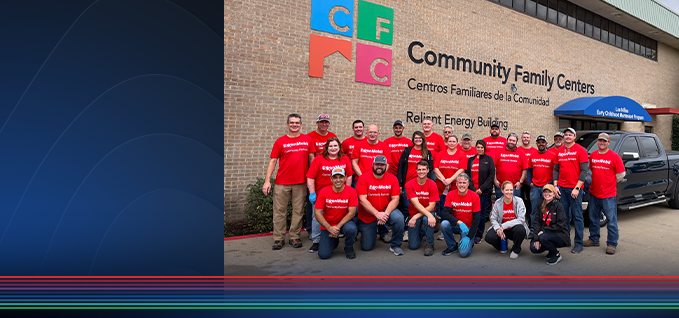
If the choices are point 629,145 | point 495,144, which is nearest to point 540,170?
point 495,144

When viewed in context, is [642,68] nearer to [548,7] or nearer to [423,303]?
[548,7]

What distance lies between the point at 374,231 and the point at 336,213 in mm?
727

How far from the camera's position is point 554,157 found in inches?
259

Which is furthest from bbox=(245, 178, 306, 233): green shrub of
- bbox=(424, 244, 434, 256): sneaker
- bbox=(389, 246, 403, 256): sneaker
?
bbox=(424, 244, 434, 256): sneaker

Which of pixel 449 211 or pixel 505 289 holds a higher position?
pixel 449 211

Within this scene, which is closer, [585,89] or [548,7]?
[548,7]

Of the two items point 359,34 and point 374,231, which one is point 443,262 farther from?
point 359,34

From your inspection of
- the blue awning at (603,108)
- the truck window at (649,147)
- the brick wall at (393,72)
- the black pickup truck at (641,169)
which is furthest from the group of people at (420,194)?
the blue awning at (603,108)

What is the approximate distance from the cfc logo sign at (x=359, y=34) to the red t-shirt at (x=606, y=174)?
5069 millimetres

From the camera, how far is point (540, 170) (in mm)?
6812

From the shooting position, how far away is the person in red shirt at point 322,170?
5660 mm

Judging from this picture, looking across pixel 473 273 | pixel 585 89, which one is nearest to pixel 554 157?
pixel 473 273

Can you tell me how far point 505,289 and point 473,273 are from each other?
57 centimetres

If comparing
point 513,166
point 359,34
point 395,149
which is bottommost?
point 513,166
